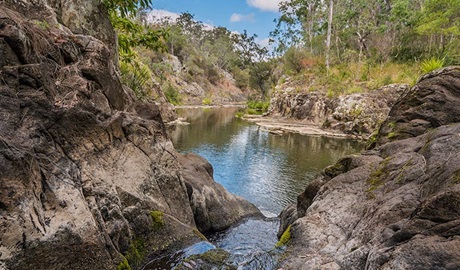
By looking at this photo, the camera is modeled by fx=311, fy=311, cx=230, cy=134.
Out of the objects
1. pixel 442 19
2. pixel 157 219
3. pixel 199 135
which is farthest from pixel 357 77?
pixel 157 219

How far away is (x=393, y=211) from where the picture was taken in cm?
486

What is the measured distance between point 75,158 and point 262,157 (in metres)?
19.5

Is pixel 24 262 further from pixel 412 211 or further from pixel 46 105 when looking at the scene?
pixel 412 211

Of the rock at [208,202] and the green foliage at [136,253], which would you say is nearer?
the green foliage at [136,253]

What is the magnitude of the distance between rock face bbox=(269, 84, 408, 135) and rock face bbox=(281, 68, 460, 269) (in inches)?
1097

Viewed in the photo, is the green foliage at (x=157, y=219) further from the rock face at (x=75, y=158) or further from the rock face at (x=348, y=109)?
the rock face at (x=348, y=109)

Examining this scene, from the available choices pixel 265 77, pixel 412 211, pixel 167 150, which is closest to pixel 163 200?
pixel 167 150

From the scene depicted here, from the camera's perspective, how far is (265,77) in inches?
2667

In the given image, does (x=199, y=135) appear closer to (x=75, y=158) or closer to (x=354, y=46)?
(x=75, y=158)

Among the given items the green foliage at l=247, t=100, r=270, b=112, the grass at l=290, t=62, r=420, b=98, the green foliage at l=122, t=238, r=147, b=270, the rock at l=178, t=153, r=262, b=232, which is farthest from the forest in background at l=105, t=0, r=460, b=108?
the green foliage at l=122, t=238, r=147, b=270

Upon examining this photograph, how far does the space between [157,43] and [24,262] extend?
7377 millimetres

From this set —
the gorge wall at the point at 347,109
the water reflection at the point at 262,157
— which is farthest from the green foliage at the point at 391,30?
the water reflection at the point at 262,157

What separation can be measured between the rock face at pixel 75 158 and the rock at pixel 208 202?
2.47 feet

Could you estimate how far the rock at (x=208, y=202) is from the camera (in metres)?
10.3
